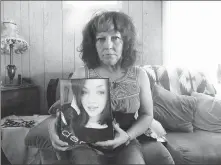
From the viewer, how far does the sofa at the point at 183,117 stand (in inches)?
19.3

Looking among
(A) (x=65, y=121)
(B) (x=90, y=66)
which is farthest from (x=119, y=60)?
(A) (x=65, y=121)

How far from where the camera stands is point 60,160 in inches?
17.8

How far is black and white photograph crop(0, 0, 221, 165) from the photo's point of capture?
1.41ft

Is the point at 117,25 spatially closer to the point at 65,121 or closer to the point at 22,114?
the point at 65,121

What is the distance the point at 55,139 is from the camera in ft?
1.50

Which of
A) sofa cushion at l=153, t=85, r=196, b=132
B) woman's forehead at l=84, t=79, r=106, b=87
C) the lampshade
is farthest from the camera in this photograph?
sofa cushion at l=153, t=85, r=196, b=132

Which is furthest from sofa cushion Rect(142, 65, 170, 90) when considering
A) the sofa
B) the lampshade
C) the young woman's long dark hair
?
the lampshade

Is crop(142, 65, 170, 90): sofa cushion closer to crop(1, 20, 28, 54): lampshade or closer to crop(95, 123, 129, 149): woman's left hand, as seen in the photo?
crop(95, 123, 129, 149): woman's left hand

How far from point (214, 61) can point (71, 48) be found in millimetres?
472

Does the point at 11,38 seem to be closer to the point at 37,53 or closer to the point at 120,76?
the point at 37,53

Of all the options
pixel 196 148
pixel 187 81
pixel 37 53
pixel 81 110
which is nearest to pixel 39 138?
pixel 81 110

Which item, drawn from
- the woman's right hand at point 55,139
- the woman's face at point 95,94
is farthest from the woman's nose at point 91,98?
the woman's right hand at point 55,139

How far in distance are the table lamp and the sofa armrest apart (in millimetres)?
181

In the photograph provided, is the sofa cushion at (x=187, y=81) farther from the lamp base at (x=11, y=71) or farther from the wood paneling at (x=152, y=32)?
the lamp base at (x=11, y=71)
